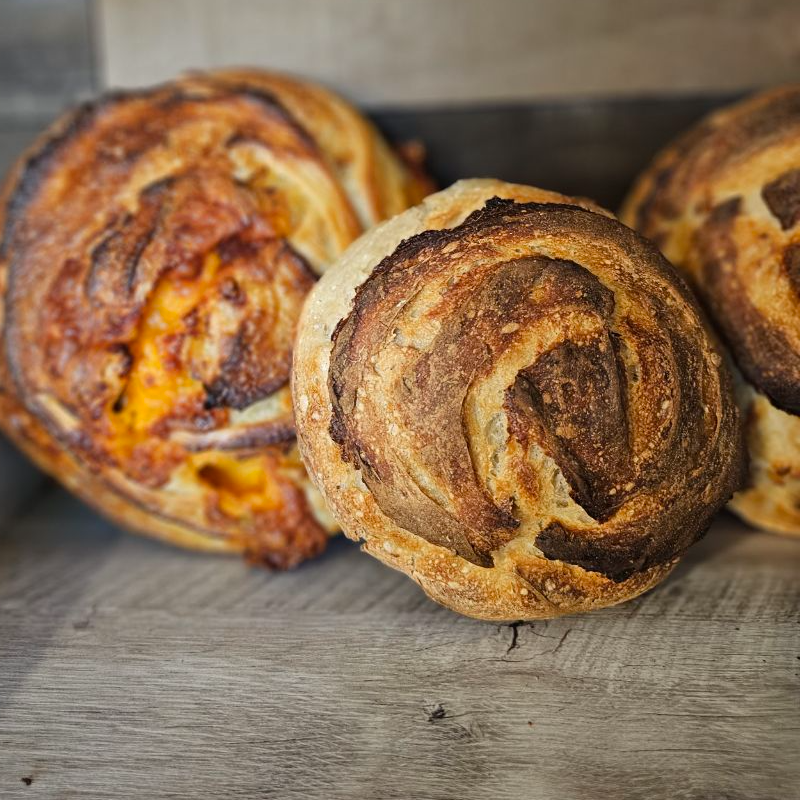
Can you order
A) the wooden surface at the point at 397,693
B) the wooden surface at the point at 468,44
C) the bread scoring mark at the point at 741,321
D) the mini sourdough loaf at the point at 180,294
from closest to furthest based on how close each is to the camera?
the wooden surface at the point at 397,693
the bread scoring mark at the point at 741,321
the mini sourdough loaf at the point at 180,294
the wooden surface at the point at 468,44

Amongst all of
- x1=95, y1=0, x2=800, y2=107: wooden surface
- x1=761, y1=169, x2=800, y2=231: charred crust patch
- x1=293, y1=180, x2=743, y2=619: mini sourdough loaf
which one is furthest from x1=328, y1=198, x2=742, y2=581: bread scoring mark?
x1=95, y1=0, x2=800, y2=107: wooden surface

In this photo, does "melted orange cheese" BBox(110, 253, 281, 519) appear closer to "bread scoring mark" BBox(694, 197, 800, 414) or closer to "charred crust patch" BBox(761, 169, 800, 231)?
"bread scoring mark" BBox(694, 197, 800, 414)

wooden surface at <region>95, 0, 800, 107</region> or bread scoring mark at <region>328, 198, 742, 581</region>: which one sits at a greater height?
wooden surface at <region>95, 0, 800, 107</region>

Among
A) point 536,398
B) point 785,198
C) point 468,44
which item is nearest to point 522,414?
point 536,398

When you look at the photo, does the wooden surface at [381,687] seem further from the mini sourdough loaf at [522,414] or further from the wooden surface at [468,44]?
the wooden surface at [468,44]

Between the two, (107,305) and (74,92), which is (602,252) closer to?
(107,305)

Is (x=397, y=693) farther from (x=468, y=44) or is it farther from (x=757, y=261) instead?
(x=468, y=44)

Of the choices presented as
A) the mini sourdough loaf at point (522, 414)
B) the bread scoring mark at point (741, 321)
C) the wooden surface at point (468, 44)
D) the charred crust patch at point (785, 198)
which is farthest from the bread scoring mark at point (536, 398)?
the wooden surface at point (468, 44)
